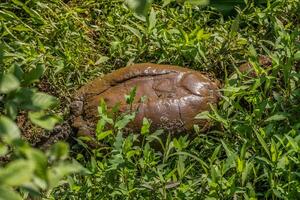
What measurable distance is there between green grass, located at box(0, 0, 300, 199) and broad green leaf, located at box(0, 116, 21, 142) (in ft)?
3.32

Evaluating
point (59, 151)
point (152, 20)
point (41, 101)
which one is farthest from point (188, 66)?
point (59, 151)

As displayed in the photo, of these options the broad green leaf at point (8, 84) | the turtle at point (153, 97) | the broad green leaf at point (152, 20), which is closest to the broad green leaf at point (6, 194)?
the broad green leaf at point (8, 84)

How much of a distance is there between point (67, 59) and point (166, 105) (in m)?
0.62

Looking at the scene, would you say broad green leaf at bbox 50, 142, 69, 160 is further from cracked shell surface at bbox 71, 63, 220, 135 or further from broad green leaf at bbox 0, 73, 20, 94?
cracked shell surface at bbox 71, 63, 220, 135

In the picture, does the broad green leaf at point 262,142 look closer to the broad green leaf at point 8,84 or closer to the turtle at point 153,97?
the turtle at point 153,97

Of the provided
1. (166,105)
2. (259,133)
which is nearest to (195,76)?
(166,105)

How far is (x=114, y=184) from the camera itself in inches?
101

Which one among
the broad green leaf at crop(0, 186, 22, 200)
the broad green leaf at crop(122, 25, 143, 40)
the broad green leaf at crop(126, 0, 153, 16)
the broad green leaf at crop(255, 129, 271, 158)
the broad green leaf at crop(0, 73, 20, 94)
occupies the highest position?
the broad green leaf at crop(126, 0, 153, 16)

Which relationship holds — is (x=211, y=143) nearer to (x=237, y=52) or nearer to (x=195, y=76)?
(x=195, y=76)

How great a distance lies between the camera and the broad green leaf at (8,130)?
0.99m

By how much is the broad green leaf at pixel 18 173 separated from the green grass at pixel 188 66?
1163 mm

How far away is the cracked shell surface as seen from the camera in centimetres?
301

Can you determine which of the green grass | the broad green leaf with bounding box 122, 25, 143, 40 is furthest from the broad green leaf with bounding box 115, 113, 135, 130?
the broad green leaf with bounding box 122, 25, 143, 40

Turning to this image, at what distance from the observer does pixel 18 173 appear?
0.87m
